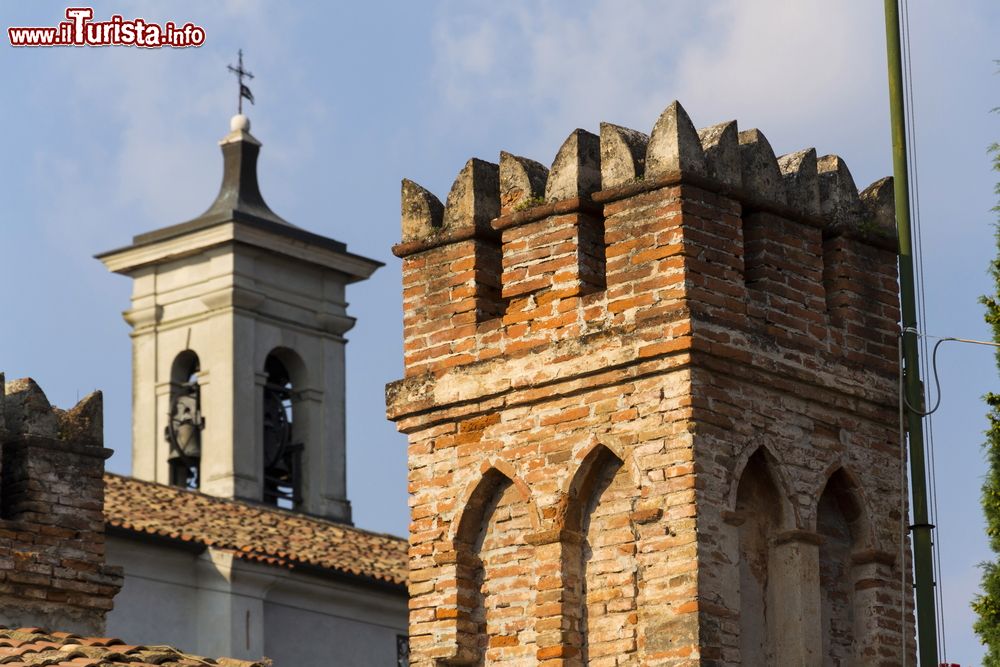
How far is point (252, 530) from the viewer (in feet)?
107

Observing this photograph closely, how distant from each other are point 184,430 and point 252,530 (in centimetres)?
626

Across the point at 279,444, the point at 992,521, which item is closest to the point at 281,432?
the point at 279,444

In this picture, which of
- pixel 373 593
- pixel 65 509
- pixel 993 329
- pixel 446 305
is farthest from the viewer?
pixel 373 593

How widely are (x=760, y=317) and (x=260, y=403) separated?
84.9 feet

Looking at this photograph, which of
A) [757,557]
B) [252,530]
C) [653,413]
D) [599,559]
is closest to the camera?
[653,413]

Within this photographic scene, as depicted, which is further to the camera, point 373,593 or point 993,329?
point 373,593

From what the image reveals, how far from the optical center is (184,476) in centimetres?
3862

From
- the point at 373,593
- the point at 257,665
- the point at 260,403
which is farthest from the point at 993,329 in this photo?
the point at 260,403

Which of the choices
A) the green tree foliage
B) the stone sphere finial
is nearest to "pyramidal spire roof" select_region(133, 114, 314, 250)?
the stone sphere finial

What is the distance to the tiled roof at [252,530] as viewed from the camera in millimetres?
30312

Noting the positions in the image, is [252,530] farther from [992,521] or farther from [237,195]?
[992,521]

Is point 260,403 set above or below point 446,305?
above

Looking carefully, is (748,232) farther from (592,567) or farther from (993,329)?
(993,329)

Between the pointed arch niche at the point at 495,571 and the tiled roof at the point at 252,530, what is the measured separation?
52.6ft
